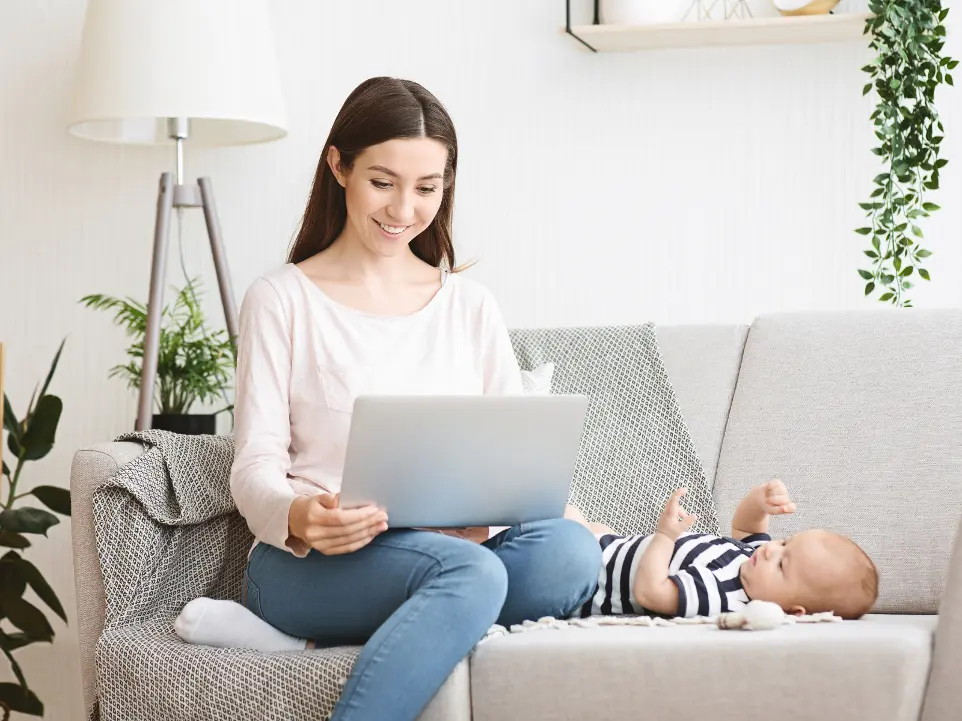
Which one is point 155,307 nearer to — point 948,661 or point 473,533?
point 473,533

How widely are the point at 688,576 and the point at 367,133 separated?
0.77 m

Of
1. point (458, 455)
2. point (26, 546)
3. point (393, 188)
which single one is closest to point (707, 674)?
point (458, 455)

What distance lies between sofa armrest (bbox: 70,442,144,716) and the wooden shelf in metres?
1.39

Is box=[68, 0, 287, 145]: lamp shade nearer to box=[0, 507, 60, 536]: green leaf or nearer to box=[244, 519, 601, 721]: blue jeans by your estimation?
box=[0, 507, 60, 536]: green leaf

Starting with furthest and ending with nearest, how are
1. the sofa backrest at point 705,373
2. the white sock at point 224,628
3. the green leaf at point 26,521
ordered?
the green leaf at point 26,521 → the sofa backrest at point 705,373 → the white sock at point 224,628

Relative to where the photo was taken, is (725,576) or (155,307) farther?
(155,307)

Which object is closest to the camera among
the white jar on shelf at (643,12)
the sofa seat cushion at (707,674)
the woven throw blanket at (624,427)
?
the sofa seat cushion at (707,674)

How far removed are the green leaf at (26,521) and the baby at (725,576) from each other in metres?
1.13

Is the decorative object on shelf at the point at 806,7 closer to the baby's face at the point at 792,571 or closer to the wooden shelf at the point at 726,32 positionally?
the wooden shelf at the point at 726,32

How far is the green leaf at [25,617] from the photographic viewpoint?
2.28 meters

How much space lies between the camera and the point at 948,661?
137 centimetres

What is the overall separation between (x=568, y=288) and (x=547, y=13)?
2.02 feet

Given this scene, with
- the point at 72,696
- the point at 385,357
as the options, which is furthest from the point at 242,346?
the point at 72,696

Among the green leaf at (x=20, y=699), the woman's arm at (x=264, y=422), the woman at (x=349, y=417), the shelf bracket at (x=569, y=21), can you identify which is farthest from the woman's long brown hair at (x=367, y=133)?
the green leaf at (x=20, y=699)
